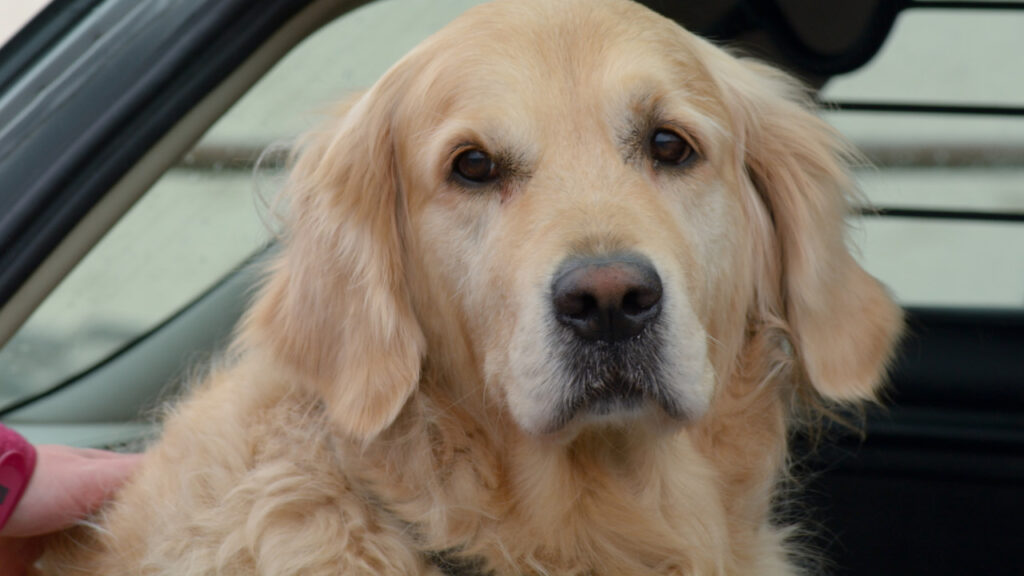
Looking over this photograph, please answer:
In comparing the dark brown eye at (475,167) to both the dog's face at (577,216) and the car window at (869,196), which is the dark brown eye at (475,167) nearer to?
the dog's face at (577,216)

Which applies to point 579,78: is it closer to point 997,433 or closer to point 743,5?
point 743,5

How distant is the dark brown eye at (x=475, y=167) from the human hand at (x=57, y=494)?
107cm

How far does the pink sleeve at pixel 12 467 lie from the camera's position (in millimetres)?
2020

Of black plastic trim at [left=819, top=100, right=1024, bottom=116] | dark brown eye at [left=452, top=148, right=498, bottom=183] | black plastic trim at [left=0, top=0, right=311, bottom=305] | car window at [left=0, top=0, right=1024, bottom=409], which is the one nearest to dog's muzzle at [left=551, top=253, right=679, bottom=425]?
dark brown eye at [left=452, top=148, right=498, bottom=183]

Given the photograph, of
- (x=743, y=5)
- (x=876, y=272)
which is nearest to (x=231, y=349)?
(x=743, y=5)

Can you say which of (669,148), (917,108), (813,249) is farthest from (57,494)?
(917,108)

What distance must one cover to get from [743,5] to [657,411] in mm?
1516

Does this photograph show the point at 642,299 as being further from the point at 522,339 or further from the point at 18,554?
the point at 18,554

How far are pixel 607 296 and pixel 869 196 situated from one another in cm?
169

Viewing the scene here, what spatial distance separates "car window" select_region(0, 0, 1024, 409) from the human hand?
665mm

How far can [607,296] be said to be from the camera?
74.7 inches

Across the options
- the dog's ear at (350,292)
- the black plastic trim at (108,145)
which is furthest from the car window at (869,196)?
the black plastic trim at (108,145)

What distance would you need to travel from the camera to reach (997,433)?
128 inches

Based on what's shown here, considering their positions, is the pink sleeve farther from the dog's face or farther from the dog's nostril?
the dog's nostril
